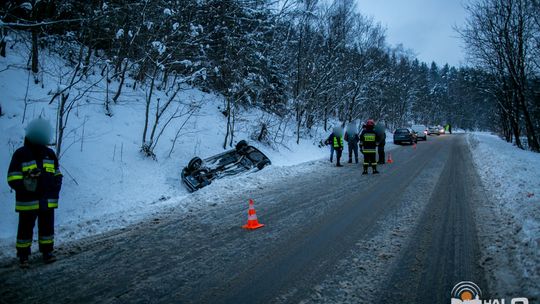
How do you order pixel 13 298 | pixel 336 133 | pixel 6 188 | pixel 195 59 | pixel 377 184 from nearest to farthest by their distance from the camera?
1. pixel 13 298
2. pixel 6 188
3. pixel 377 184
4. pixel 336 133
5. pixel 195 59

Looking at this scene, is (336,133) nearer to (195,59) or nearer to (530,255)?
(195,59)

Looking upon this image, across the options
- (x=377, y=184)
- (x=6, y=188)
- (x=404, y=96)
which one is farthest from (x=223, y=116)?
(x=404, y=96)

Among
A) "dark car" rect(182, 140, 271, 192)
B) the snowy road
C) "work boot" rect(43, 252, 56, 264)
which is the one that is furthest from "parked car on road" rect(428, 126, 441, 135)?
"work boot" rect(43, 252, 56, 264)

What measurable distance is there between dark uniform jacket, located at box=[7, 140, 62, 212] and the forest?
3322mm

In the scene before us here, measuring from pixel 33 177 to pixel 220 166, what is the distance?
21.7ft

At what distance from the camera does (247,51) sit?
57.1 feet

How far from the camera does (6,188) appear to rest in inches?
273

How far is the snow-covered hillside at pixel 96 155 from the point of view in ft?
22.3

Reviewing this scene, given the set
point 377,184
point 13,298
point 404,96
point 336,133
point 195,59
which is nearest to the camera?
point 13,298

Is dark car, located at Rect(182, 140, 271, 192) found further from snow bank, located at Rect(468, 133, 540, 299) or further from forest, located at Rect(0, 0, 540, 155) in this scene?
snow bank, located at Rect(468, 133, 540, 299)

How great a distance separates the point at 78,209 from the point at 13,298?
4.15 meters

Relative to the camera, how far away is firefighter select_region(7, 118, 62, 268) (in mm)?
4539

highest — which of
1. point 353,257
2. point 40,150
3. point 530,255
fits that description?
point 40,150

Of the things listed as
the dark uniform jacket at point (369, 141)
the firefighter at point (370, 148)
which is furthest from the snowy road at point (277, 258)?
the dark uniform jacket at point (369, 141)
